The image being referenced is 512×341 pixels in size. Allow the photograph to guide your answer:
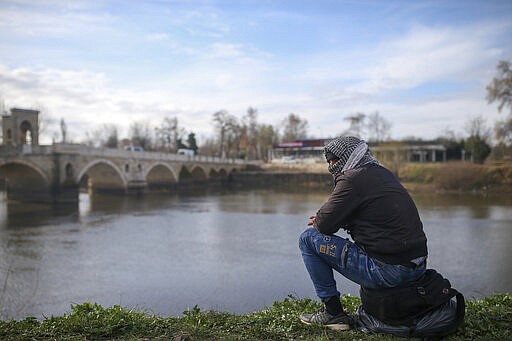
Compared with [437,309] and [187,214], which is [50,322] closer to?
[437,309]

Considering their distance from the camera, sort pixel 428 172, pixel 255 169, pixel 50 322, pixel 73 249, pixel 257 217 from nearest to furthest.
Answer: pixel 50 322, pixel 73 249, pixel 257 217, pixel 428 172, pixel 255 169

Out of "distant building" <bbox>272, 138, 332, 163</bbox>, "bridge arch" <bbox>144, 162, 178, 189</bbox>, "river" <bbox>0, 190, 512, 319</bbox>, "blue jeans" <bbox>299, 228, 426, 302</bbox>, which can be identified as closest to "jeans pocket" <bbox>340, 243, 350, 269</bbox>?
"blue jeans" <bbox>299, 228, 426, 302</bbox>

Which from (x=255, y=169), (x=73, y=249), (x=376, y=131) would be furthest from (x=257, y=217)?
(x=376, y=131)

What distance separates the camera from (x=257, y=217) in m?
22.9

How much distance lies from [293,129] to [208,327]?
84668mm

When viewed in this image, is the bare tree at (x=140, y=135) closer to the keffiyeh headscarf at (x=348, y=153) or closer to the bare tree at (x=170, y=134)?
the bare tree at (x=170, y=134)

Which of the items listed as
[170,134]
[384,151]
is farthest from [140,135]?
[384,151]

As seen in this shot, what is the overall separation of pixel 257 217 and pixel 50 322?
19.0 metres

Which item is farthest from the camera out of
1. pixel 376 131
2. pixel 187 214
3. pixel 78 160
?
pixel 376 131

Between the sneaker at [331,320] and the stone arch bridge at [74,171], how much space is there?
28.5m

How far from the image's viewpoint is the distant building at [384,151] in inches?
1982

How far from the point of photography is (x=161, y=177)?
162 feet

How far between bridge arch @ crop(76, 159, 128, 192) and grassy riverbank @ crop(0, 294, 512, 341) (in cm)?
3360

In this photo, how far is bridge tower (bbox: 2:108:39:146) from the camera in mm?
31422
